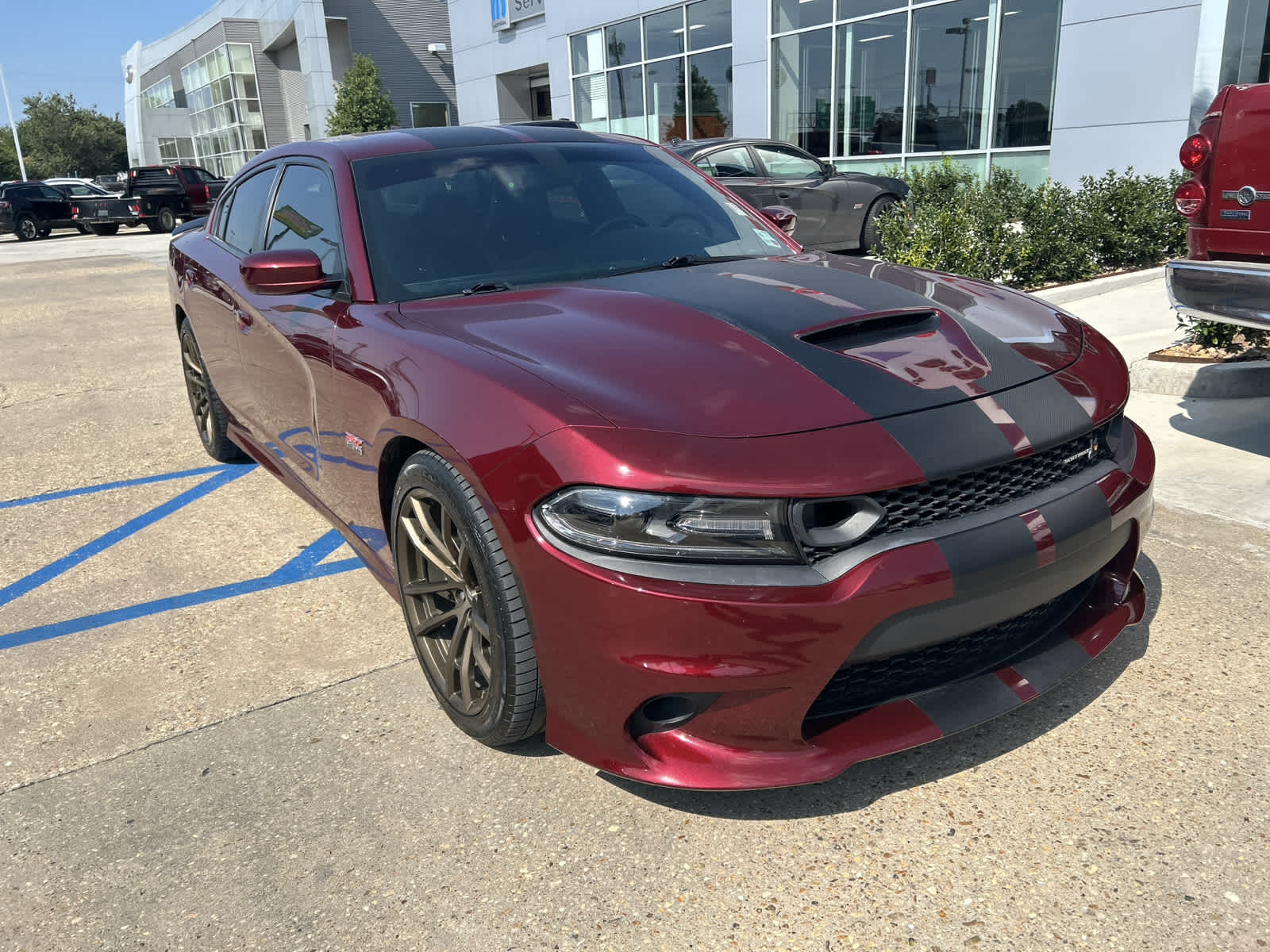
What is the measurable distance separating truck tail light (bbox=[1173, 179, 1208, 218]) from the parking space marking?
381cm

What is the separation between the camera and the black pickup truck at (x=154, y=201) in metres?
28.8

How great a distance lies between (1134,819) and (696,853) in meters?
1.00

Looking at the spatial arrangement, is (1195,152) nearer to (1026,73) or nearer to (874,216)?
(874,216)

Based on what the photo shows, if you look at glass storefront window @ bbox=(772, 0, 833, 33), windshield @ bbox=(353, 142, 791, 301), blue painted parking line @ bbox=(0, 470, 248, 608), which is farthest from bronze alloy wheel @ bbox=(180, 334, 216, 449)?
glass storefront window @ bbox=(772, 0, 833, 33)

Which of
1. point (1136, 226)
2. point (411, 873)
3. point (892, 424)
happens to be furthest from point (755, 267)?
point (1136, 226)

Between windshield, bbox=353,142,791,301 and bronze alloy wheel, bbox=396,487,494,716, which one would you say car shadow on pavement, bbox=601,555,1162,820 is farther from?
windshield, bbox=353,142,791,301

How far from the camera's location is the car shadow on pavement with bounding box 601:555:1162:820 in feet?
7.79

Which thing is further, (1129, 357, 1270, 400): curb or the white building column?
the white building column

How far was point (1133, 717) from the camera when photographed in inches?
104

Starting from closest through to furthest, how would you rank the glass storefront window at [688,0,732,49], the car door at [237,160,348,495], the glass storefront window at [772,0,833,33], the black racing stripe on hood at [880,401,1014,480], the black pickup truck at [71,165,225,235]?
1. the black racing stripe on hood at [880,401,1014,480]
2. the car door at [237,160,348,495]
3. the glass storefront window at [772,0,833,33]
4. the glass storefront window at [688,0,732,49]
5. the black pickup truck at [71,165,225,235]

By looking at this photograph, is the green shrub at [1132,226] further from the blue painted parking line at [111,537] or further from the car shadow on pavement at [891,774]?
the blue painted parking line at [111,537]

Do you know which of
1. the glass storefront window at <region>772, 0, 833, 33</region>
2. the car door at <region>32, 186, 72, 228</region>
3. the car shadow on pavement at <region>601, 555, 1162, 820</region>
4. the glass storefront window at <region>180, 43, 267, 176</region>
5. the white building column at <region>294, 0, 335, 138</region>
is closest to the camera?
the car shadow on pavement at <region>601, 555, 1162, 820</region>

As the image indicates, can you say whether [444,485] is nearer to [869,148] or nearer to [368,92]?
[869,148]

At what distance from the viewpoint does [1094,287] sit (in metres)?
8.22
